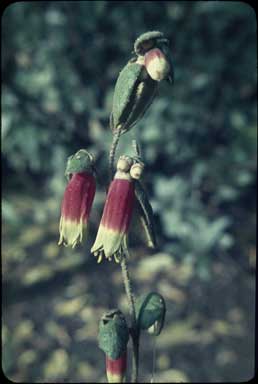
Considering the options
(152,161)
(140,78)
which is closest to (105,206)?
(140,78)

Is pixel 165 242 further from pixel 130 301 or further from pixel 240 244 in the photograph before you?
pixel 130 301

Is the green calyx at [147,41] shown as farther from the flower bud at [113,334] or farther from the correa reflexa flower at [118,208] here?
the flower bud at [113,334]

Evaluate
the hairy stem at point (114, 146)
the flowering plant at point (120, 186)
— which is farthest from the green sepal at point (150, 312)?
the hairy stem at point (114, 146)

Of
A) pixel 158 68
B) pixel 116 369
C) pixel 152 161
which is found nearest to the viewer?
pixel 158 68

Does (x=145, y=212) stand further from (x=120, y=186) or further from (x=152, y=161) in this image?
(x=152, y=161)

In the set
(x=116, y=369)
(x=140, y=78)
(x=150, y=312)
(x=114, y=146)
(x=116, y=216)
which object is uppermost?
(x=140, y=78)

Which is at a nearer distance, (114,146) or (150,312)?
(114,146)
